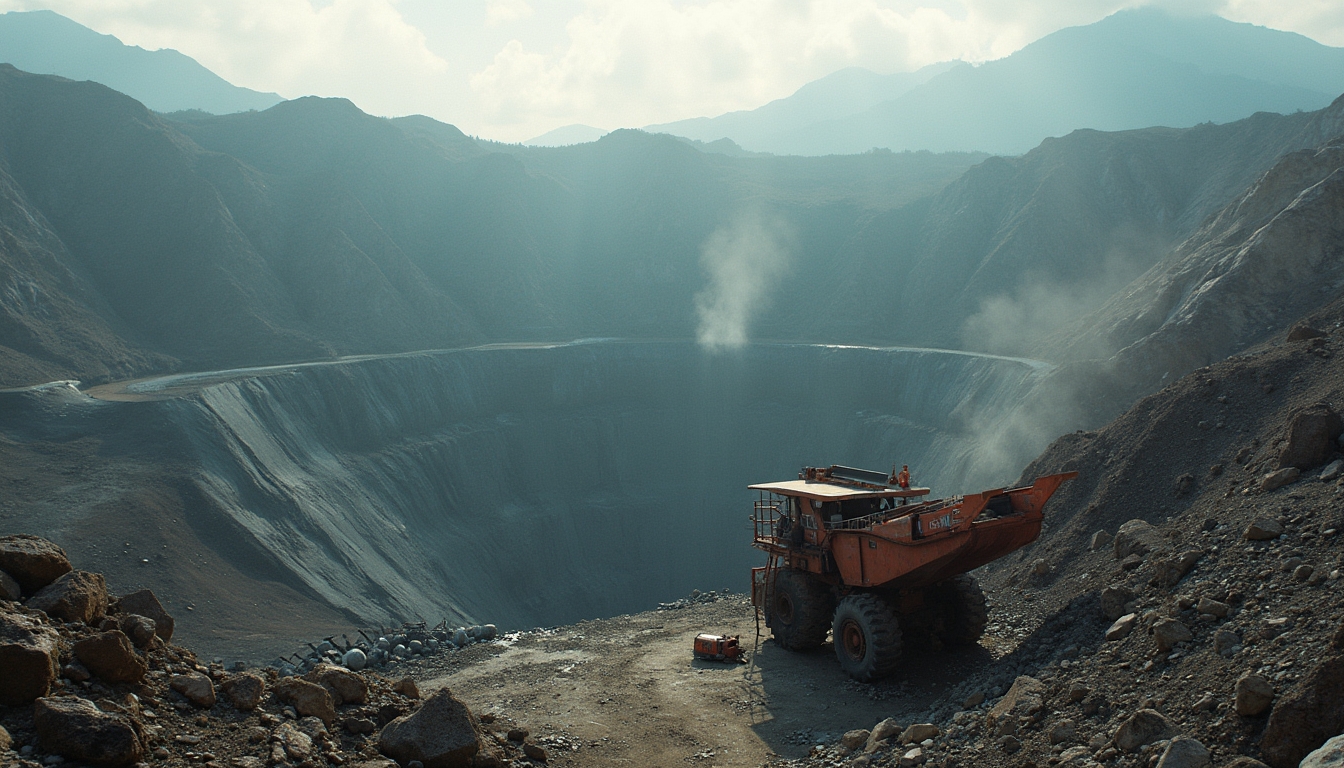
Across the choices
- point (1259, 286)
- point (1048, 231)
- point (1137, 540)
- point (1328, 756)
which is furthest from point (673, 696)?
point (1048, 231)

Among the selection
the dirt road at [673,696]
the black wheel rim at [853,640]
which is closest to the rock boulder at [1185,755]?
the dirt road at [673,696]

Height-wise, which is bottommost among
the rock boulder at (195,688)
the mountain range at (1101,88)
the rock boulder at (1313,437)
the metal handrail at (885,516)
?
the rock boulder at (195,688)

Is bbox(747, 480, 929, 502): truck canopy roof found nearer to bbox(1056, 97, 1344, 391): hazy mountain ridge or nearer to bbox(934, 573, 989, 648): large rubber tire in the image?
bbox(934, 573, 989, 648): large rubber tire

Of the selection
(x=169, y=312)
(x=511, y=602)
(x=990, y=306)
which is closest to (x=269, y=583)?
(x=511, y=602)

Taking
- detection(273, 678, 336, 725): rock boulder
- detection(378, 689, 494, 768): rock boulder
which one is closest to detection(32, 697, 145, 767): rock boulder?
detection(273, 678, 336, 725): rock boulder

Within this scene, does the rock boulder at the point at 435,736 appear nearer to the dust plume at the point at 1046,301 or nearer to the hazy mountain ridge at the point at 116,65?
the dust plume at the point at 1046,301

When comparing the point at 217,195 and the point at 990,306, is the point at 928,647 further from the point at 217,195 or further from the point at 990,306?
the point at 217,195
